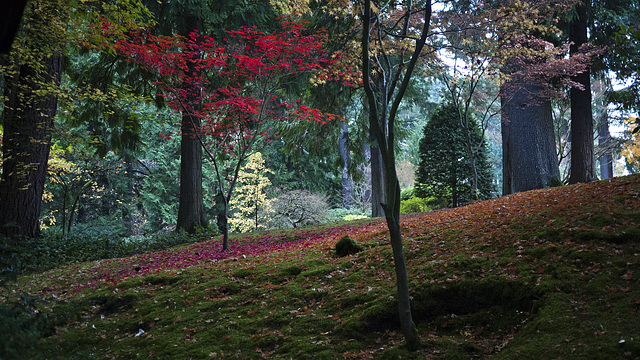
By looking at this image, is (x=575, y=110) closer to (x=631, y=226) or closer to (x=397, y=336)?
(x=631, y=226)

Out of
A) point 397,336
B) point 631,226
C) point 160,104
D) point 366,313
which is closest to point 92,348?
point 366,313

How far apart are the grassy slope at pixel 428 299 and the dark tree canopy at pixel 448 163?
7.78 m

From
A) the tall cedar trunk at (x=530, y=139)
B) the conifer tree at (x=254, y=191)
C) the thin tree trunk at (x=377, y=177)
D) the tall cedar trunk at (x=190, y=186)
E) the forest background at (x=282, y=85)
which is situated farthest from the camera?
the conifer tree at (x=254, y=191)

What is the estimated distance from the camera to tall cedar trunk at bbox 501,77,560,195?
994 centimetres

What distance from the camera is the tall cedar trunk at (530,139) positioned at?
9.94 meters

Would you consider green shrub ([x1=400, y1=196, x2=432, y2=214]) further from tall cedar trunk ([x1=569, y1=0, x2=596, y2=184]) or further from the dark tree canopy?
tall cedar trunk ([x1=569, y1=0, x2=596, y2=184])

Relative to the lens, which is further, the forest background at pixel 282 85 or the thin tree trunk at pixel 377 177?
the thin tree trunk at pixel 377 177

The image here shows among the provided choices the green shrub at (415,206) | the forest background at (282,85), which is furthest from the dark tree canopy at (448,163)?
the green shrub at (415,206)

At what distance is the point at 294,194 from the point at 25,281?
8.82m

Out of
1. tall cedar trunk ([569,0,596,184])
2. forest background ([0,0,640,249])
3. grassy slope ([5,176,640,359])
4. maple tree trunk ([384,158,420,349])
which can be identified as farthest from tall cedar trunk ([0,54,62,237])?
tall cedar trunk ([569,0,596,184])

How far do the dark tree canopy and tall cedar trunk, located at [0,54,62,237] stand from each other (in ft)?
35.3

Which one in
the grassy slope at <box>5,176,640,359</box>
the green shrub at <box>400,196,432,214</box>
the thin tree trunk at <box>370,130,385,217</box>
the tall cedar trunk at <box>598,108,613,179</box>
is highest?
the tall cedar trunk at <box>598,108,613,179</box>

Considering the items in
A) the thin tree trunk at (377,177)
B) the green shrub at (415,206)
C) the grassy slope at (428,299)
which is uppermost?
the thin tree trunk at (377,177)

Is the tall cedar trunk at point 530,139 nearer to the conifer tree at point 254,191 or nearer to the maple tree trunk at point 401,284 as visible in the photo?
the maple tree trunk at point 401,284
